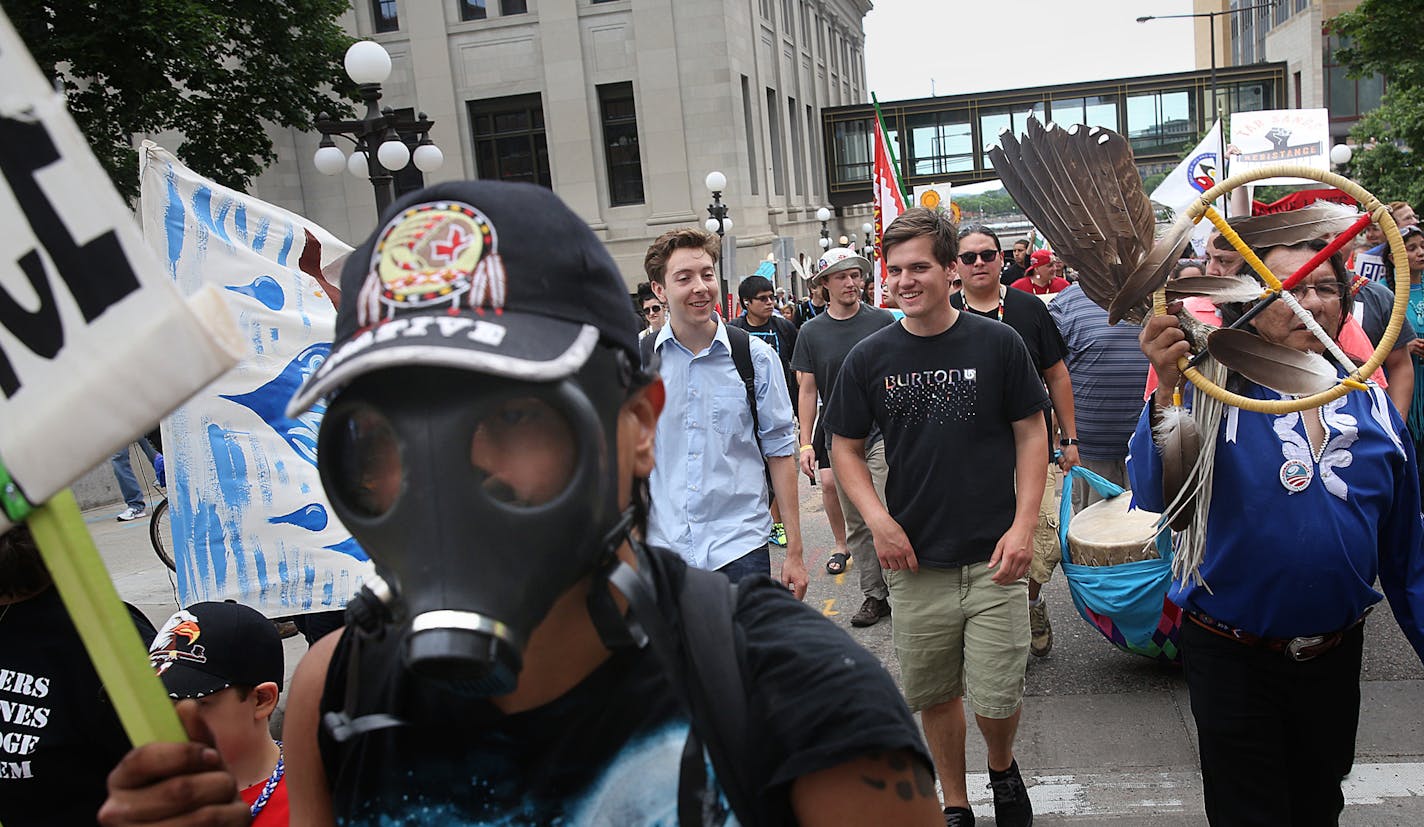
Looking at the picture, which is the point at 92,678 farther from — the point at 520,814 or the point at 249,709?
the point at 520,814

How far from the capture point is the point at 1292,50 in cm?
5184

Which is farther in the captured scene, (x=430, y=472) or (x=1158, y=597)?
(x=1158, y=597)

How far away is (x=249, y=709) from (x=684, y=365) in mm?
2418

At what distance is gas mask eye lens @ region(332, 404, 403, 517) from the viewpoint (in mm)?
1133

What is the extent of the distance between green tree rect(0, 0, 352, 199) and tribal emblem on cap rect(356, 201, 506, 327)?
16130 millimetres

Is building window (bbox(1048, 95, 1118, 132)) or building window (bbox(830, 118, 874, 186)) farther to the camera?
building window (bbox(830, 118, 874, 186))

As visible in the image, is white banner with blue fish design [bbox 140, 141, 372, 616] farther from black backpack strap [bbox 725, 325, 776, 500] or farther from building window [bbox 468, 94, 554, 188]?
building window [bbox 468, 94, 554, 188]

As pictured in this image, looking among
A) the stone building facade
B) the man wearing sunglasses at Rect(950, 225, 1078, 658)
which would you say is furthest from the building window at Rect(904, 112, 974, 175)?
the man wearing sunglasses at Rect(950, 225, 1078, 658)

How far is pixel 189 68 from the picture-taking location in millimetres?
19531

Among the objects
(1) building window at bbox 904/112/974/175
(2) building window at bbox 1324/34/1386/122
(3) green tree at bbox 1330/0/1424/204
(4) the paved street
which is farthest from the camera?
(2) building window at bbox 1324/34/1386/122

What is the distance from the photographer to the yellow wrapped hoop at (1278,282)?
259 cm

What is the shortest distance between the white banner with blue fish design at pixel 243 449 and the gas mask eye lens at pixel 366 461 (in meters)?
3.12

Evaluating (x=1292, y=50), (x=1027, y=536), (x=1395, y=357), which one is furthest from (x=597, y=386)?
(x=1292, y=50)

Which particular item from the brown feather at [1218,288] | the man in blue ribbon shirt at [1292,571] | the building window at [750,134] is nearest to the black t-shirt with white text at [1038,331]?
the man in blue ribbon shirt at [1292,571]
